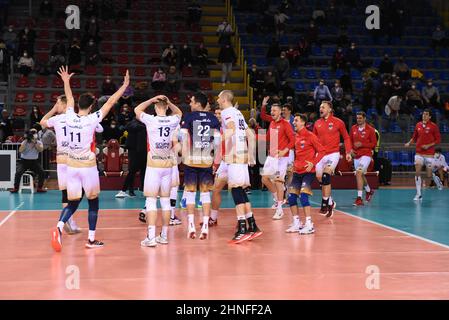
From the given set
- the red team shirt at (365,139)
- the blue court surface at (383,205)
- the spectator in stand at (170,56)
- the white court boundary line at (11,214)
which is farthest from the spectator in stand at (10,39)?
the red team shirt at (365,139)

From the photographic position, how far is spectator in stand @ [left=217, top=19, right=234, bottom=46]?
30.2m

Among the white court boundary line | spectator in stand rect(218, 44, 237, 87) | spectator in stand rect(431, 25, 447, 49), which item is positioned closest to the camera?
the white court boundary line

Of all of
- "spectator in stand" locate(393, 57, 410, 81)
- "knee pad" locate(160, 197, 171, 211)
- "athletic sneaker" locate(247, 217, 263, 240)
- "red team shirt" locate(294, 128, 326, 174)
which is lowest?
"athletic sneaker" locate(247, 217, 263, 240)

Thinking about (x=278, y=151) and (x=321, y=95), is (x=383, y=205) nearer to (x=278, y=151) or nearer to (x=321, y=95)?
(x=278, y=151)

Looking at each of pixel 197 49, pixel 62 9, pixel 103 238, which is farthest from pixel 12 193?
pixel 62 9

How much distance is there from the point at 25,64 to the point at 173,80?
6.44 metres

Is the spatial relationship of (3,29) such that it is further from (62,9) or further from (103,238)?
(103,238)

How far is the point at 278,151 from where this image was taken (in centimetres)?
1332

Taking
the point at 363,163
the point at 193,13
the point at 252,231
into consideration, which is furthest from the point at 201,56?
the point at 252,231

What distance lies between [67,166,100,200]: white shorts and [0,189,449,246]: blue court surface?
5651mm

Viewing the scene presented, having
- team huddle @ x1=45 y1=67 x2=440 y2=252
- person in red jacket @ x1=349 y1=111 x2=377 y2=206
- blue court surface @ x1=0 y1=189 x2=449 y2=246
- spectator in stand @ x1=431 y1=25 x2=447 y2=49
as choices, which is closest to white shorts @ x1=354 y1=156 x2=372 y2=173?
person in red jacket @ x1=349 y1=111 x2=377 y2=206

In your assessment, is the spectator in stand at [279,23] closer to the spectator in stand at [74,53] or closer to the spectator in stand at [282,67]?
the spectator in stand at [282,67]

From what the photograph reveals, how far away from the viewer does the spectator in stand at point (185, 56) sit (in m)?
29.6

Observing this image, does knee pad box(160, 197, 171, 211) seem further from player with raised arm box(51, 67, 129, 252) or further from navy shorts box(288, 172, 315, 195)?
navy shorts box(288, 172, 315, 195)
